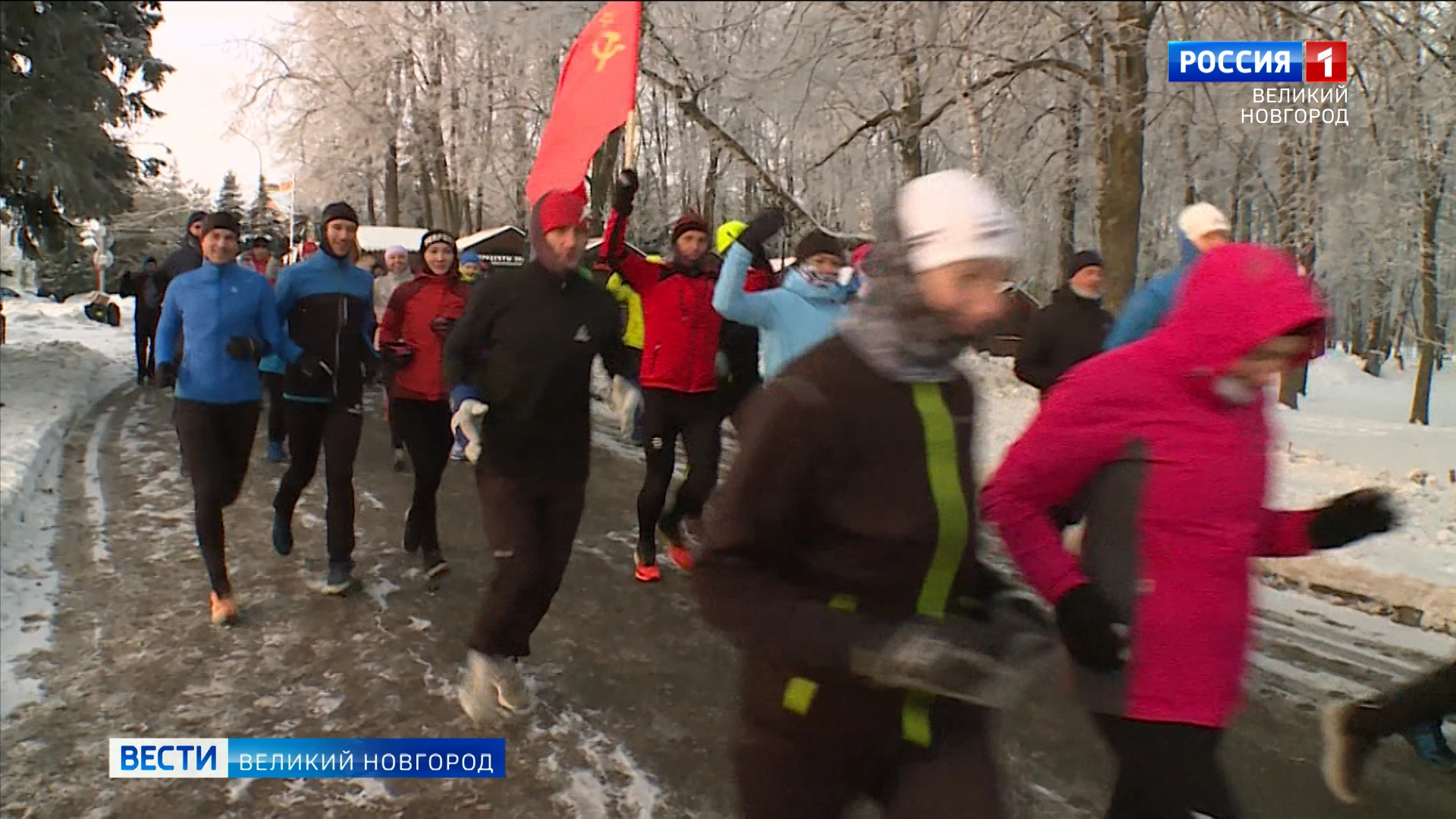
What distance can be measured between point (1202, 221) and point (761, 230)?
207cm

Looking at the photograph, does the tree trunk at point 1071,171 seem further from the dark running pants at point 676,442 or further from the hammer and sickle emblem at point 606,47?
the hammer and sickle emblem at point 606,47

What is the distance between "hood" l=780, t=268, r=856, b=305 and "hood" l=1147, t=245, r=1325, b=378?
2.68m

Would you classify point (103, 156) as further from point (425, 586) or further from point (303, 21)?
point (425, 586)

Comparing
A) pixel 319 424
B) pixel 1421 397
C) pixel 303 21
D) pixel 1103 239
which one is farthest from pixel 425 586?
pixel 1421 397

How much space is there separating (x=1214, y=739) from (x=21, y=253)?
15618mm

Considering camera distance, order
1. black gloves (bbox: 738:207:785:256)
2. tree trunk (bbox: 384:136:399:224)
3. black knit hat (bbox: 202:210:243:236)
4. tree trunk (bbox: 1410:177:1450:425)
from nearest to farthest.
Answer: black gloves (bbox: 738:207:785:256) → black knit hat (bbox: 202:210:243:236) → tree trunk (bbox: 1410:177:1450:425) → tree trunk (bbox: 384:136:399:224)

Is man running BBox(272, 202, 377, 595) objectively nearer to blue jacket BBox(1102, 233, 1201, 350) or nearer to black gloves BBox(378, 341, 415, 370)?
black gloves BBox(378, 341, 415, 370)

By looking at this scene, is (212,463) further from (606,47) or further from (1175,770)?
(1175,770)

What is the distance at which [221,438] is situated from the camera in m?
5.14

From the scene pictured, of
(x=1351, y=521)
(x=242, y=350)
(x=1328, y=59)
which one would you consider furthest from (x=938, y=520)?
(x=1328, y=59)

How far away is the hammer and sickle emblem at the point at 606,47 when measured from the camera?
220 inches

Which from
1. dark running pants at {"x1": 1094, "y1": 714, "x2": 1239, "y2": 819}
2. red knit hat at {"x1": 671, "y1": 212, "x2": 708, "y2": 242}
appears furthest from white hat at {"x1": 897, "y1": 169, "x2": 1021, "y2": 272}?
red knit hat at {"x1": 671, "y1": 212, "x2": 708, "y2": 242}

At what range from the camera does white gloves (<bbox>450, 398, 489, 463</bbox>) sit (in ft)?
12.8

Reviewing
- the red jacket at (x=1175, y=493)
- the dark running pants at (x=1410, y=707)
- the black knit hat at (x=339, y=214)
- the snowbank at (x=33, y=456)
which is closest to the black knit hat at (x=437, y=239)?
the black knit hat at (x=339, y=214)
